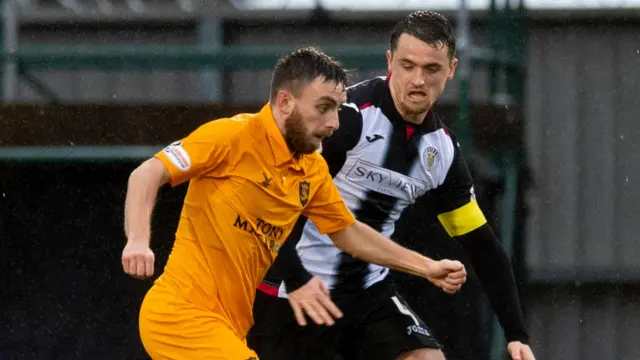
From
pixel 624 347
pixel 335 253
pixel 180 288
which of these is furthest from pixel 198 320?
pixel 624 347

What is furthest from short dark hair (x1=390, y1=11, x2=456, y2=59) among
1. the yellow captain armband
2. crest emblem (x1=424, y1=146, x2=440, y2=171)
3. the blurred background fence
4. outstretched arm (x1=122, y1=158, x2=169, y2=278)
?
the blurred background fence

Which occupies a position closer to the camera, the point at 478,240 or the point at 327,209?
the point at 327,209

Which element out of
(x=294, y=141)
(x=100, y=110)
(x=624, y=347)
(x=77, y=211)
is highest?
(x=294, y=141)

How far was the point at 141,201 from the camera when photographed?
446 cm

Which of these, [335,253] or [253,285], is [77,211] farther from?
[253,285]

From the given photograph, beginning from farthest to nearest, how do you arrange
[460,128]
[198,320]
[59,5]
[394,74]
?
[59,5] → [460,128] → [394,74] → [198,320]

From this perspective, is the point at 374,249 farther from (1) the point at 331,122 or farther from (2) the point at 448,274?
(1) the point at 331,122

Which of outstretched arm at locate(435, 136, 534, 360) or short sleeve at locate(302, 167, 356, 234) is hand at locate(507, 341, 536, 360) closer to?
outstretched arm at locate(435, 136, 534, 360)

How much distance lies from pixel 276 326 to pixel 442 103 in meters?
2.36

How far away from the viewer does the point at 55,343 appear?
7766mm

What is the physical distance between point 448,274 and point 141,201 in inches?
48.3

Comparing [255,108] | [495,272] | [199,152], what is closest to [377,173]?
[495,272]

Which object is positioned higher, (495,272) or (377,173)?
(377,173)

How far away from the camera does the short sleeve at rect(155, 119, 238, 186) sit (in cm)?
463
